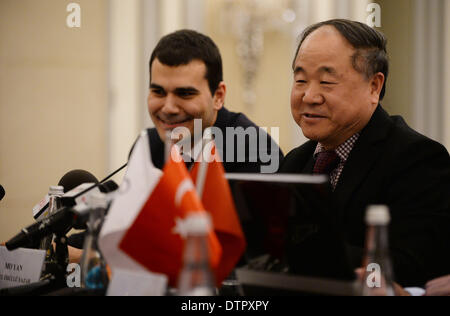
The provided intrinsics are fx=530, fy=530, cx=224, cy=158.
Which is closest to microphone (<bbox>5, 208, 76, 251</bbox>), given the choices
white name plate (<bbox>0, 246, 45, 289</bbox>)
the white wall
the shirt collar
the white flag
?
white name plate (<bbox>0, 246, 45, 289</bbox>)

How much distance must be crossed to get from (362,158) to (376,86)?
0.25 m

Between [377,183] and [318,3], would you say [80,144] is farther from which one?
[377,183]

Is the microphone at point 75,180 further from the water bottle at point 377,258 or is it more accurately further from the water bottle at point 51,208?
the water bottle at point 377,258

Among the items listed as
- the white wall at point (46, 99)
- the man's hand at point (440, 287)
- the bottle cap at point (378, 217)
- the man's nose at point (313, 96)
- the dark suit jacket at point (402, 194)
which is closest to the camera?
the bottle cap at point (378, 217)

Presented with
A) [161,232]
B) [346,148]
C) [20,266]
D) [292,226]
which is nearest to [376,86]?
[346,148]

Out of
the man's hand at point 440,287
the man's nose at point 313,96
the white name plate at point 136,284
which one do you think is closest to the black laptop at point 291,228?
the white name plate at point 136,284

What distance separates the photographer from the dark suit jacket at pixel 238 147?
1936 millimetres

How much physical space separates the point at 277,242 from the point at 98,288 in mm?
348

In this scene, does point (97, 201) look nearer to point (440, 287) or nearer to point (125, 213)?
point (125, 213)

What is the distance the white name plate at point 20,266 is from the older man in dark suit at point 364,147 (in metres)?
0.76

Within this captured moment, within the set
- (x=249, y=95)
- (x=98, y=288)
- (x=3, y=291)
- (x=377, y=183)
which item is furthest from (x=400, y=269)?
(x=249, y=95)

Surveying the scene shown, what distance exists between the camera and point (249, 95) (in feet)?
11.2

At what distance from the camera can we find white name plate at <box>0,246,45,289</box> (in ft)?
3.85

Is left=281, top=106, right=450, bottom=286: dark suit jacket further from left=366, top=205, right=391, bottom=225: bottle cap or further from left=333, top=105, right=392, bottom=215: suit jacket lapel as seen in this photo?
left=366, top=205, right=391, bottom=225: bottle cap
